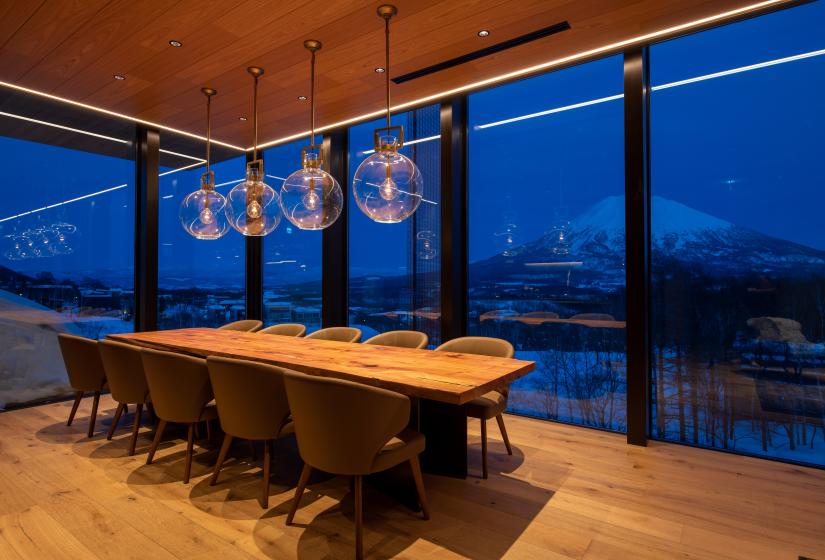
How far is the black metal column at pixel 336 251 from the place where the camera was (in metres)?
5.47

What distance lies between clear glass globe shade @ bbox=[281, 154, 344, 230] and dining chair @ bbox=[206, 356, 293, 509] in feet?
3.71

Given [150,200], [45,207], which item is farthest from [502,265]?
[45,207]

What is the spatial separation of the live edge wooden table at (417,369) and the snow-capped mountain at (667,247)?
167cm

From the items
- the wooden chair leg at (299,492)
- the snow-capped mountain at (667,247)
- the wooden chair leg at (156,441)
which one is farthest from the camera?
the snow-capped mountain at (667,247)

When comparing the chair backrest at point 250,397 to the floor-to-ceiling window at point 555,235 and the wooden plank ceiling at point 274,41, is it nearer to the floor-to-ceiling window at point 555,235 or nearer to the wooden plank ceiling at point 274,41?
the wooden plank ceiling at point 274,41

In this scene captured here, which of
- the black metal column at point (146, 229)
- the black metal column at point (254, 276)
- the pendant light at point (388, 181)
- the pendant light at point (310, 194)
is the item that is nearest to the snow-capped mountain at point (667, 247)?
the pendant light at point (388, 181)

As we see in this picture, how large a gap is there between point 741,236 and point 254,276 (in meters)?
5.48

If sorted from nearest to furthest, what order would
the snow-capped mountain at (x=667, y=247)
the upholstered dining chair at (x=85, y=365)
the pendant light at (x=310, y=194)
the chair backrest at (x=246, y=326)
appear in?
the pendant light at (x=310, y=194), the snow-capped mountain at (x=667, y=247), the upholstered dining chair at (x=85, y=365), the chair backrest at (x=246, y=326)

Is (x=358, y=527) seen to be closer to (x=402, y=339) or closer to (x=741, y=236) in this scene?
(x=402, y=339)

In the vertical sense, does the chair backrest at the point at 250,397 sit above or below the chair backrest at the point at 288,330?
below

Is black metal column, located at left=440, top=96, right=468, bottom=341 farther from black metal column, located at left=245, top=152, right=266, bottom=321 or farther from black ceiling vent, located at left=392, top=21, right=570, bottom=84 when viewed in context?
black metal column, located at left=245, top=152, right=266, bottom=321

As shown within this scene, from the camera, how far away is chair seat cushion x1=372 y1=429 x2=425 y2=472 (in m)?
→ 2.10

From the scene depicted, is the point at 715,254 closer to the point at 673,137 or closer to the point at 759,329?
the point at 759,329

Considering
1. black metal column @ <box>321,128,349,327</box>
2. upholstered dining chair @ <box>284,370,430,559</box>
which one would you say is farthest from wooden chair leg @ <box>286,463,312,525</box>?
black metal column @ <box>321,128,349,327</box>
